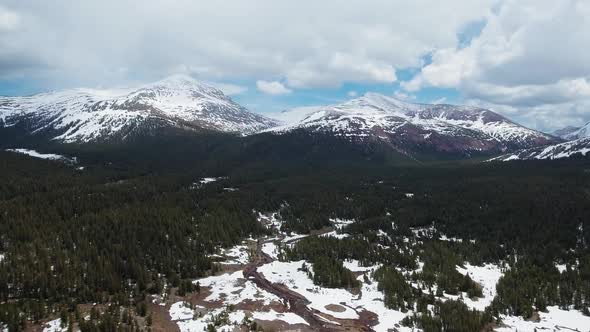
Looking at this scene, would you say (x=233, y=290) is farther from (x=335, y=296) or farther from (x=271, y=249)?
(x=271, y=249)

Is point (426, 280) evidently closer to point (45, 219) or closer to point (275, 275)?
point (275, 275)

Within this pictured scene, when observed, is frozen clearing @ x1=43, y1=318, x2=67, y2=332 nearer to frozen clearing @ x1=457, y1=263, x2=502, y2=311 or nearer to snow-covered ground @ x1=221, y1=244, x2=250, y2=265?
snow-covered ground @ x1=221, y1=244, x2=250, y2=265

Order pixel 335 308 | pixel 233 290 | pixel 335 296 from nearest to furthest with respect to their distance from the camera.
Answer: pixel 335 308 < pixel 335 296 < pixel 233 290

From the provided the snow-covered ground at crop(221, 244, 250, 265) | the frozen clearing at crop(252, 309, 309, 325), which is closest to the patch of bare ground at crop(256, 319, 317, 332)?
the frozen clearing at crop(252, 309, 309, 325)

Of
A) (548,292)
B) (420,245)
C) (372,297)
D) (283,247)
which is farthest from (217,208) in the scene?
(548,292)

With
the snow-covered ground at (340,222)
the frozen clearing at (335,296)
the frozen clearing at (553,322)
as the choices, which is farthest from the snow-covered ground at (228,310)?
the snow-covered ground at (340,222)

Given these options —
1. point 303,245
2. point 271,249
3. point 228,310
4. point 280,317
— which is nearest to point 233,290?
point 228,310
